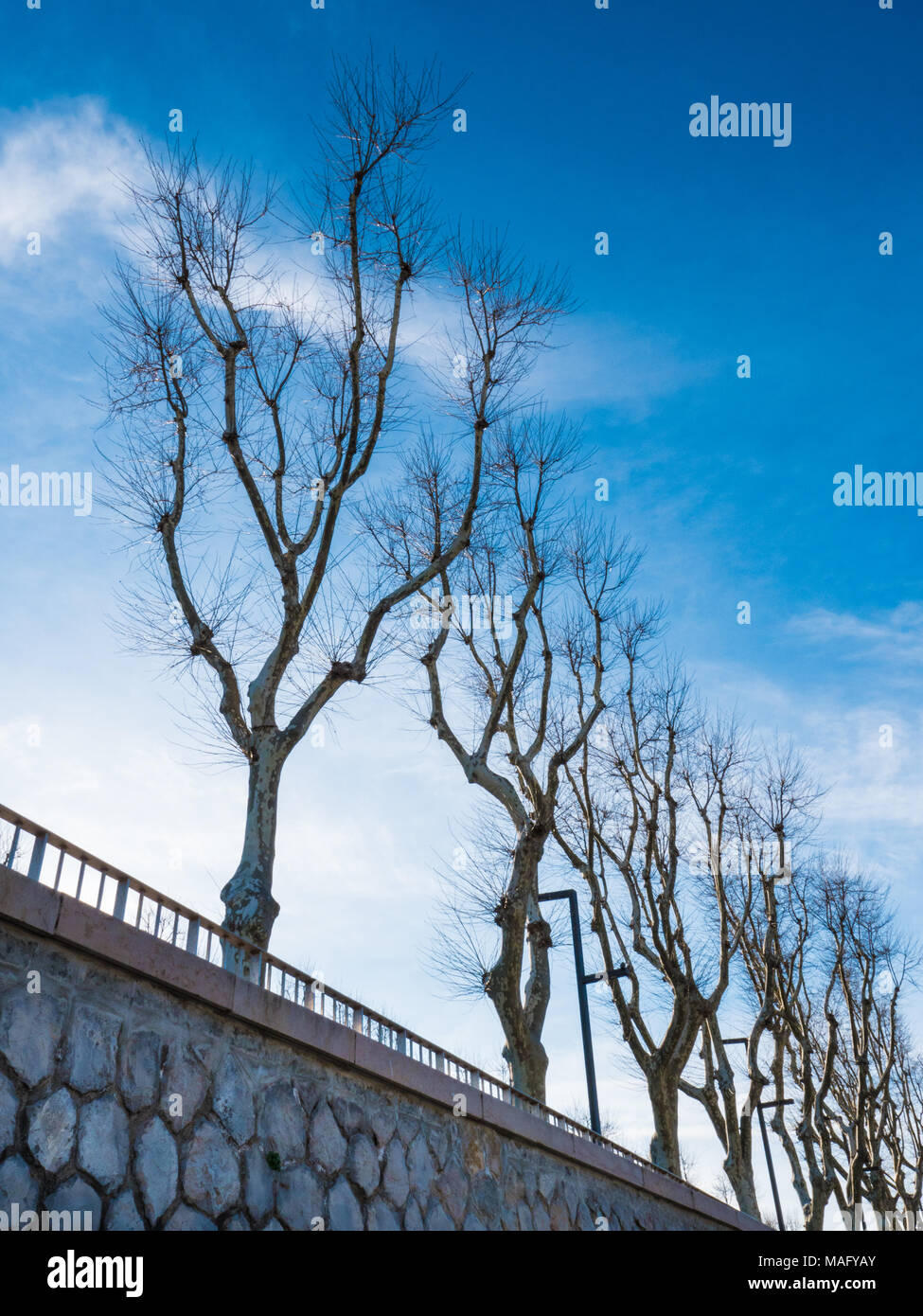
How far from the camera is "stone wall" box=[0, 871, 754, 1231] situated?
15.0 ft

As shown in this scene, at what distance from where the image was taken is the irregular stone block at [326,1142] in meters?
6.38

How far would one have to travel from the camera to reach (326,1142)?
6496mm

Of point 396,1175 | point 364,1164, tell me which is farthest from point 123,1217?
point 396,1175

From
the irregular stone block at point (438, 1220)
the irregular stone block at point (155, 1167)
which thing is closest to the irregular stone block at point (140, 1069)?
the irregular stone block at point (155, 1167)

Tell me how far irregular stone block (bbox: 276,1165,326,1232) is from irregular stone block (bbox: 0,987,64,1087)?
6.58 ft

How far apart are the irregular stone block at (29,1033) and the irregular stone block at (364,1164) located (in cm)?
273

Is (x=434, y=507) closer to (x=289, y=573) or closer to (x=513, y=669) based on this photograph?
(x=513, y=669)

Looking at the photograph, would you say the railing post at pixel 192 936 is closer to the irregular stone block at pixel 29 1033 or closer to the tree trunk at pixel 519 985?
the irregular stone block at pixel 29 1033

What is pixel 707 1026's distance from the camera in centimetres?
1844

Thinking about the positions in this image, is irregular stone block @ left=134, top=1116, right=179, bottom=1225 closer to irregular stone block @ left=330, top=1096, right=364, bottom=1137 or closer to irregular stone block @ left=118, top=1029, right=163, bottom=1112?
irregular stone block @ left=118, top=1029, right=163, bottom=1112

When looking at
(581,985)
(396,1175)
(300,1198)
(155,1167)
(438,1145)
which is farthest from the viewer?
(581,985)

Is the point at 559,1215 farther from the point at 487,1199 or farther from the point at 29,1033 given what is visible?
the point at 29,1033

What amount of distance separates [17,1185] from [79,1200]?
38cm

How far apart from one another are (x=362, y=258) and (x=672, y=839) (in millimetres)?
11597
